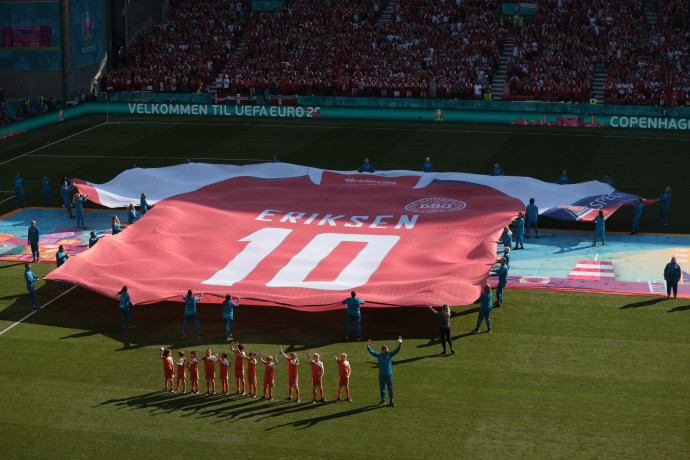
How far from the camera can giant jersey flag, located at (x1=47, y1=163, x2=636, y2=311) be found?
25516 millimetres

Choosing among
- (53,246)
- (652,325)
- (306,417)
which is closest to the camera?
(306,417)

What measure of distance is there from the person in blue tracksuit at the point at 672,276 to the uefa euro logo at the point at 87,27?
44.8 metres

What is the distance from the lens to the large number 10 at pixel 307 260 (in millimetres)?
25969

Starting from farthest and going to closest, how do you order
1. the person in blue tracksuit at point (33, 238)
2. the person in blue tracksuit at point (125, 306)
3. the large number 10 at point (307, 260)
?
1. the person in blue tracksuit at point (33, 238)
2. the large number 10 at point (307, 260)
3. the person in blue tracksuit at point (125, 306)

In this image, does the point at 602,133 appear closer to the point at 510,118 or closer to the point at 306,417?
→ the point at 510,118

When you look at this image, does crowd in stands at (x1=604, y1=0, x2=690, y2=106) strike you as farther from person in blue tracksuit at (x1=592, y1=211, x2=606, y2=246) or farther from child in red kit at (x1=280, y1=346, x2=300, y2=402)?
child in red kit at (x1=280, y1=346, x2=300, y2=402)

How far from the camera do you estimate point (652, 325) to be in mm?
24953

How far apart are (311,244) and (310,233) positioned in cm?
104

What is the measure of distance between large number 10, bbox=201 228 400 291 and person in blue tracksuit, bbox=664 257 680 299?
26.5 ft

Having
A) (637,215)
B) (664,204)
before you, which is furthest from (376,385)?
(664,204)

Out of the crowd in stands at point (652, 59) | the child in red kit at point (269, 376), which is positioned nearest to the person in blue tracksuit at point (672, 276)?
the child in red kit at point (269, 376)

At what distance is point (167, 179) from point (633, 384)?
21.2 metres

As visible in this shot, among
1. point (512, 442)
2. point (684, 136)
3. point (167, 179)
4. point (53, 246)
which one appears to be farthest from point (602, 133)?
point (512, 442)

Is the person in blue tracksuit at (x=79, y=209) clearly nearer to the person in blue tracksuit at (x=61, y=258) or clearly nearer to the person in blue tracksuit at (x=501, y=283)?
the person in blue tracksuit at (x=61, y=258)
